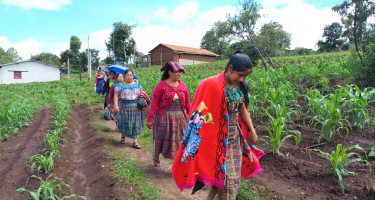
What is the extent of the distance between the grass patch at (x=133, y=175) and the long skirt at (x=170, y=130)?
19.1 inches

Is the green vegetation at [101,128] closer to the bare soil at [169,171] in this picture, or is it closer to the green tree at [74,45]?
the bare soil at [169,171]

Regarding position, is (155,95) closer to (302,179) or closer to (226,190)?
(226,190)

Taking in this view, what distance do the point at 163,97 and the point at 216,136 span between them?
170cm

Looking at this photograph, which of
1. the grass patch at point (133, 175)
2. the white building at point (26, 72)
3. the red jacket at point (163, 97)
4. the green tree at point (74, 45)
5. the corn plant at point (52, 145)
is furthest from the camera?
the green tree at point (74, 45)

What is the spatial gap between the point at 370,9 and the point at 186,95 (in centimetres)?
846

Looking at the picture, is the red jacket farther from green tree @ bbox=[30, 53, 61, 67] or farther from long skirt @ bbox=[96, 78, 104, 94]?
green tree @ bbox=[30, 53, 61, 67]

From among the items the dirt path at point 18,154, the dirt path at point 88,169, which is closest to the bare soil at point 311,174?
the dirt path at point 88,169

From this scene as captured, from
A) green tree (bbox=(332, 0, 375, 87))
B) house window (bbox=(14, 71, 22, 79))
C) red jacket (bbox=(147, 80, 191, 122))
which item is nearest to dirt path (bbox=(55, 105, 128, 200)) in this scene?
red jacket (bbox=(147, 80, 191, 122))

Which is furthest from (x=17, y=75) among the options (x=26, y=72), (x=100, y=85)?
(x=100, y=85)

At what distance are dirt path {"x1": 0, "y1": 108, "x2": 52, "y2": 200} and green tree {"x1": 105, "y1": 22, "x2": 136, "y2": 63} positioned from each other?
3031 centimetres

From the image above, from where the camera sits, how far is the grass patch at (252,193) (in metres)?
3.10

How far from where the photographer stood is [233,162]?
2.46m

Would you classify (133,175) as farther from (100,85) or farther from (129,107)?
(100,85)

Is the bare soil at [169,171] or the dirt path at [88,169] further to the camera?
the dirt path at [88,169]
